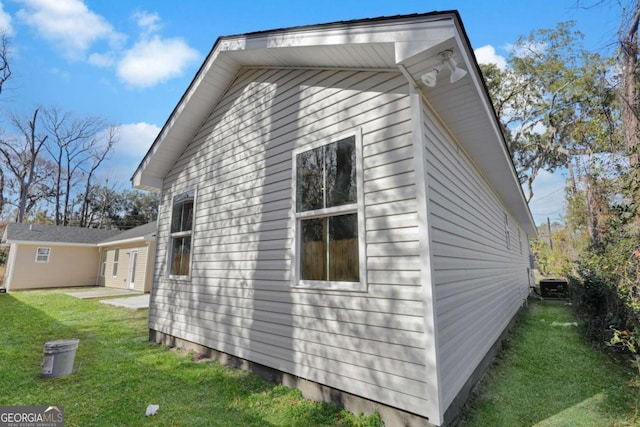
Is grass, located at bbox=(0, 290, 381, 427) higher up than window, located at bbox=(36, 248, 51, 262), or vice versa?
window, located at bbox=(36, 248, 51, 262)

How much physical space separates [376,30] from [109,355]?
6.18 meters

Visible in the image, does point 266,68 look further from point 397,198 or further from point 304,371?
point 304,371

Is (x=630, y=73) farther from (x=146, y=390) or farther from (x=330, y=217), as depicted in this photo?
(x=146, y=390)

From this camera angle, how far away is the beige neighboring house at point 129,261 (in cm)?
1489

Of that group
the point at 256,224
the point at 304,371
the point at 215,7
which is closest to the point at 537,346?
the point at 304,371

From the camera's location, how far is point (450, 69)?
2711 mm

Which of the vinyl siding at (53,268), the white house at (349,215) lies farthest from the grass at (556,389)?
the vinyl siding at (53,268)

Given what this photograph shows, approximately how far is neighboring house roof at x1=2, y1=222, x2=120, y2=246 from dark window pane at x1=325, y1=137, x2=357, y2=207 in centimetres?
2054

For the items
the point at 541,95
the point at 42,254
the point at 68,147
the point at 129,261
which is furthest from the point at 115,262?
the point at 541,95

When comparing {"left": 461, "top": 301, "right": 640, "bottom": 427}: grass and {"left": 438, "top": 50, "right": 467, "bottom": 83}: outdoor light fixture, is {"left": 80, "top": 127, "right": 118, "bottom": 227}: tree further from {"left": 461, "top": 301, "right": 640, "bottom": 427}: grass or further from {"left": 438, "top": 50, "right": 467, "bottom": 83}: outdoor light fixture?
{"left": 461, "top": 301, "right": 640, "bottom": 427}: grass

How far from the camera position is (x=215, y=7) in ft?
20.2

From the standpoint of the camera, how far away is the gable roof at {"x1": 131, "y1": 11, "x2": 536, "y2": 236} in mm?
2656

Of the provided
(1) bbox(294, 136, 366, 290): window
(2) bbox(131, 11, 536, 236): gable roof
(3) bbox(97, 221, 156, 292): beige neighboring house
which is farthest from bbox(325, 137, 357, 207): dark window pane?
(3) bbox(97, 221, 156, 292): beige neighboring house

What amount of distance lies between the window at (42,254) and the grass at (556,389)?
878 inches
